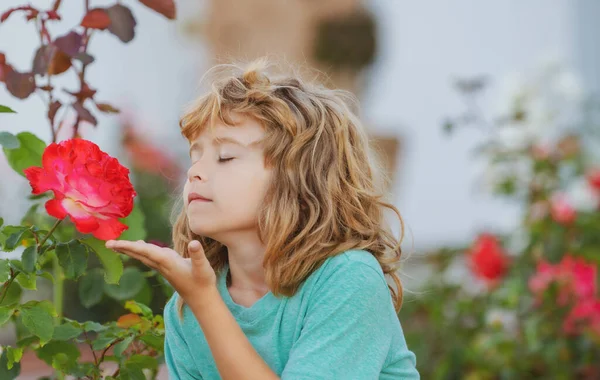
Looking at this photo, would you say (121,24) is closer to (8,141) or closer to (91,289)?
(8,141)

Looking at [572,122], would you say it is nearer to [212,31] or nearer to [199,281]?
[199,281]

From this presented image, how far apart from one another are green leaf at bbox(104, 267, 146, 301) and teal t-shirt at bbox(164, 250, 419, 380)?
15 centimetres

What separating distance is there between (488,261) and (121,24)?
163cm

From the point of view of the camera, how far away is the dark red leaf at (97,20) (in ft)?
4.26

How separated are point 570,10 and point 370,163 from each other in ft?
14.6

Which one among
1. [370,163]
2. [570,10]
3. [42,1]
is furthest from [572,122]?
[570,10]

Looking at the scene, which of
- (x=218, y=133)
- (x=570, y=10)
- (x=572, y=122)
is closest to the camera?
(x=218, y=133)

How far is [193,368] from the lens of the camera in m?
1.32

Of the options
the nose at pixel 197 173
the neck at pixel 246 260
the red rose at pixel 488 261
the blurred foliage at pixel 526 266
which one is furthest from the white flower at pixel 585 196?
the nose at pixel 197 173

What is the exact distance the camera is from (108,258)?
1.17m

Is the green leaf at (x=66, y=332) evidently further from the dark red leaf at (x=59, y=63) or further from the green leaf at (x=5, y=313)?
the dark red leaf at (x=59, y=63)

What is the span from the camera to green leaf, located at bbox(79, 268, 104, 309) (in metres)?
1.43

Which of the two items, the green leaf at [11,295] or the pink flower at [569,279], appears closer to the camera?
the green leaf at [11,295]

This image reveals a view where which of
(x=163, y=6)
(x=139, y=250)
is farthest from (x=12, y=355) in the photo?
(x=163, y=6)
